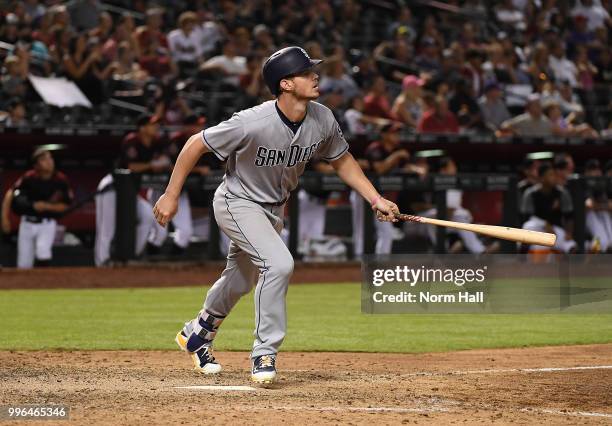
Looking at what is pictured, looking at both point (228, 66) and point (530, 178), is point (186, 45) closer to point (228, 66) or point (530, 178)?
point (228, 66)

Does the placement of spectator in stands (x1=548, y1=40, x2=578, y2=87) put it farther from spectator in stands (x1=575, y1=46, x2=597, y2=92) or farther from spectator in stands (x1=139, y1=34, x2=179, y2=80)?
spectator in stands (x1=139, y1=34, x2=179, y2=80)

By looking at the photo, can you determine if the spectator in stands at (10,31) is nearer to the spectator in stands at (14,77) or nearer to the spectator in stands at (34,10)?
the spectator in stands at (34,10)

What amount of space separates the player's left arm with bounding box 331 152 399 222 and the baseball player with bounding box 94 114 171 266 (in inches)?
307

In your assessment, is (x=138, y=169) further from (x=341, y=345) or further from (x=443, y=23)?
(x=443, y=23)

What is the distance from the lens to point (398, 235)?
1591 cm

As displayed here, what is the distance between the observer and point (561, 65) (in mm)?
20781

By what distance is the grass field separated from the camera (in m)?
8.62

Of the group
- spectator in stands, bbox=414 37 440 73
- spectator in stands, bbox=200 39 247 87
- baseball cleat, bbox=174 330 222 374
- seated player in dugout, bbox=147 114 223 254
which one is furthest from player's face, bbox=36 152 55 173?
spectator in stands, bbox=414 37 440 73

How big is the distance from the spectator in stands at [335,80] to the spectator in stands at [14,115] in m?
4.38

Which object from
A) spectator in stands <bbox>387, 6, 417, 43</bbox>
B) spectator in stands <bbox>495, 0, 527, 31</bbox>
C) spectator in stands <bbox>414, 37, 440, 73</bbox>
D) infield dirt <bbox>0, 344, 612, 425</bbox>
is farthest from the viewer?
spectator in stands <bbox>495, 0, 527, 31</bbox>

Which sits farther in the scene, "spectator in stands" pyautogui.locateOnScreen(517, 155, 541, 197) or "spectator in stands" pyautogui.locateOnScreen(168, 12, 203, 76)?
"spectator in stands" pyautogui.locateOnScreen(168, 12, 203, 76)

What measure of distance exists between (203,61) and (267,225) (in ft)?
36.8
